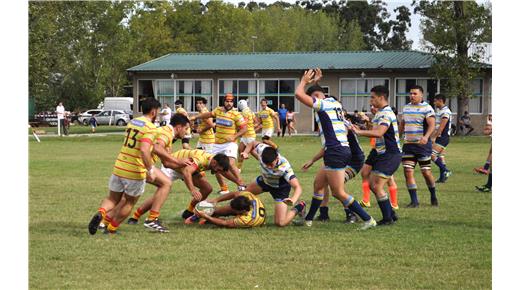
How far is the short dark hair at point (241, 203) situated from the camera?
10945 mm

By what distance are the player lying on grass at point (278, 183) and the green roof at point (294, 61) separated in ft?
111

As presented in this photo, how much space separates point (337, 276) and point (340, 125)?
129 inches

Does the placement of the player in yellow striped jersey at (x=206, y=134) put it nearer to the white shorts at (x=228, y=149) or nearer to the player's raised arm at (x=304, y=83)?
A: the white shorts at (x=228, y=149)

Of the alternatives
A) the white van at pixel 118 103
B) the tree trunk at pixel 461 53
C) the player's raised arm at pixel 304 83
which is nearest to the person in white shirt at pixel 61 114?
the tree trunk at pixel 461 53

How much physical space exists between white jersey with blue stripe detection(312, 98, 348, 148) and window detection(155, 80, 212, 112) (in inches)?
1509

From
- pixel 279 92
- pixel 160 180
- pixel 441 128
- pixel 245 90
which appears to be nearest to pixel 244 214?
pixel 160 180

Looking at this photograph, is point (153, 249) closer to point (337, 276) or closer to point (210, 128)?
point (337, 276)

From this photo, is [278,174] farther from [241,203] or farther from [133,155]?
[133,155]

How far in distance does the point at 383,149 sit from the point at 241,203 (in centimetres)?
245

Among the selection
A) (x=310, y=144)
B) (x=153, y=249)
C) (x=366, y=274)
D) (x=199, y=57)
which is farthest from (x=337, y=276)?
(x=199, y=57)

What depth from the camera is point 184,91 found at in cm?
4959

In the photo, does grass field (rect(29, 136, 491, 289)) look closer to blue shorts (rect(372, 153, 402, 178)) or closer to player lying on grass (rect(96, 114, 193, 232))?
player lying on grass (rect(96, 114, 193, 232))

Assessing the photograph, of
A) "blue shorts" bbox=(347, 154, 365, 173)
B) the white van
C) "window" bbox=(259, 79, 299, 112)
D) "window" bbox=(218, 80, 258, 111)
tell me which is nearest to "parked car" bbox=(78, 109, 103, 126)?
the white van

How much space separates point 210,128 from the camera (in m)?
17.7
